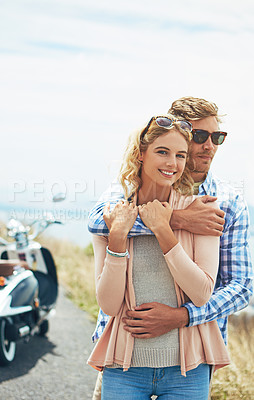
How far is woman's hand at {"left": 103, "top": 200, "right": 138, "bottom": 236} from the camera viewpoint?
2039mm

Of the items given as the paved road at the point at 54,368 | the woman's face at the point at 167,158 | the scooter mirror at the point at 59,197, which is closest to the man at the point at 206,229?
the woman's face at the point at 167,158

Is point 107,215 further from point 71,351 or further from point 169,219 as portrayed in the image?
point 71,351

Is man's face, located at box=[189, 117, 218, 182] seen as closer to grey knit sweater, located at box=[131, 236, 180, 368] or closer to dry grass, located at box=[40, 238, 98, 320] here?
grey knit sweater, located at box=[131, 236, 180, 368]

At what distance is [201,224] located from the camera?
6.78 feet

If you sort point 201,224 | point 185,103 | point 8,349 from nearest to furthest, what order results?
point 201,224
point 185,103
point 8,349

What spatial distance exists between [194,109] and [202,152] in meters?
0.20

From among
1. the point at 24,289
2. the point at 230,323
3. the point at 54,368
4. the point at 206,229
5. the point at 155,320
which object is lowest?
the point at 230,323

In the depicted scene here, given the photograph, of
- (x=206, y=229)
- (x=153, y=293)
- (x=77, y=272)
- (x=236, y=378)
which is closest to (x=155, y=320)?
(x=153, y=293)

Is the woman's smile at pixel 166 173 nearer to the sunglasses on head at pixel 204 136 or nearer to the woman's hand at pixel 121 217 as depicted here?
the woman's hand at pixel 121 217

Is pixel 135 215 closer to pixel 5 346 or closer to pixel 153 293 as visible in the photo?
pixel 153 293

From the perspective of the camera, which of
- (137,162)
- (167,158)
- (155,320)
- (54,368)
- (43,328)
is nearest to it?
(155,320)

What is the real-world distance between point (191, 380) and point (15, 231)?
3409 millimetres

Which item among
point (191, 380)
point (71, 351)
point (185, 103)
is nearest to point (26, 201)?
point (71, 351)

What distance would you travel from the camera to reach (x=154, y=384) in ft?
6.86
